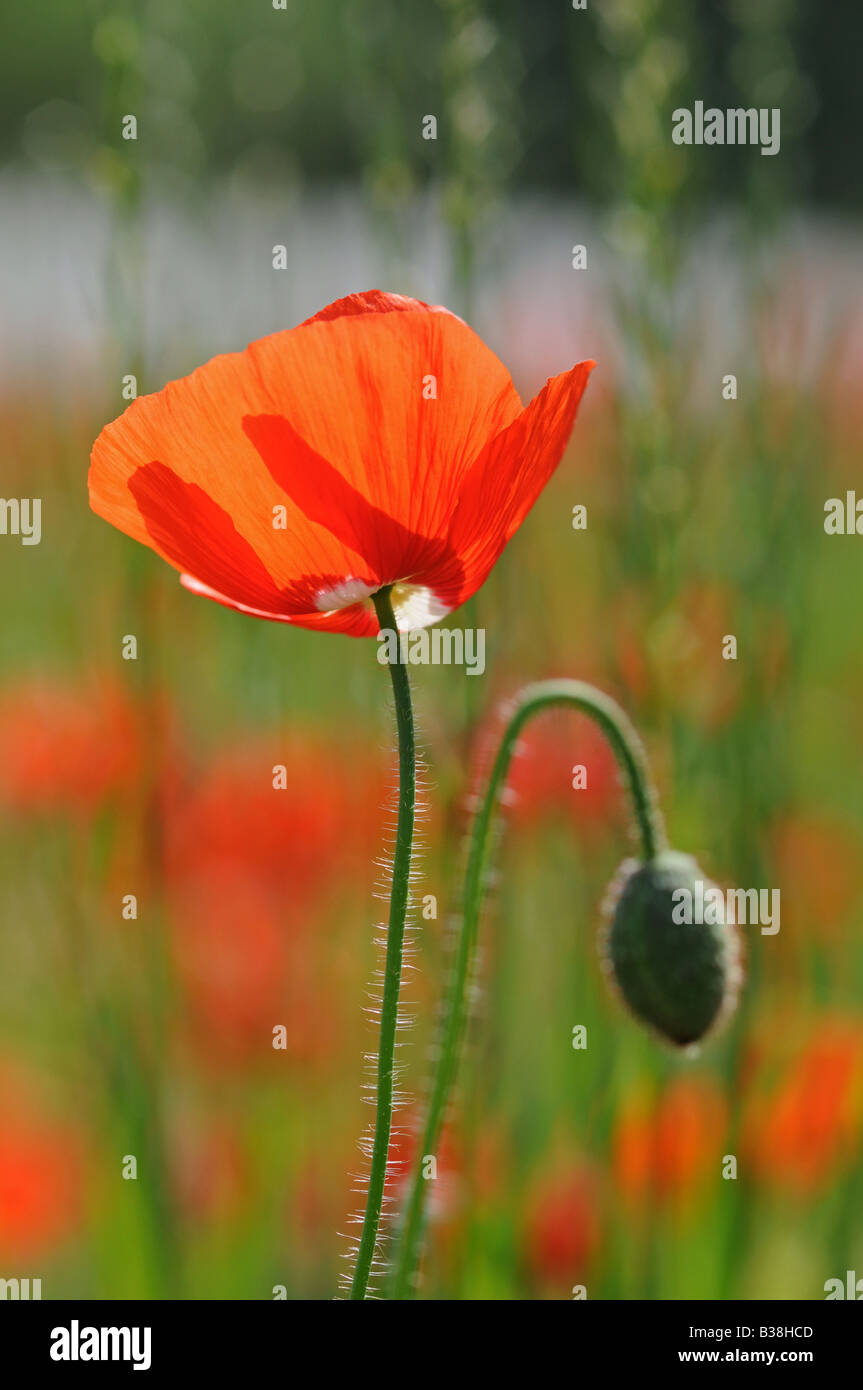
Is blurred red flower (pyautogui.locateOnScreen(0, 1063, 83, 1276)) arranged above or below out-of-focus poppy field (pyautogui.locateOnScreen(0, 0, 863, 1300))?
below

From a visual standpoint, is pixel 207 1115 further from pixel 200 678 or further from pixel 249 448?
pixel 249 448

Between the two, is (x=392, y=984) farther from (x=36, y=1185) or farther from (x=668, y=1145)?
(x=36, y=1185)

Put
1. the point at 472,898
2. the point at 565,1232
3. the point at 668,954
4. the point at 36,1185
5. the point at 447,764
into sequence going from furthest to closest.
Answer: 1. the point at 36,1185
2. the point at 565,1232
3. the point at 447,764
4. the point at 668,954
5. the point at 472,898

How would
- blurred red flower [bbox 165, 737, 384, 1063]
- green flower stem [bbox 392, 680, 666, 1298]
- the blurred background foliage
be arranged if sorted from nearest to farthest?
green flower stem [bbox 392, 680, 666, 1298]
the blurred background foliage
blurred red flower [bbox 165, 737, 384, 1063]

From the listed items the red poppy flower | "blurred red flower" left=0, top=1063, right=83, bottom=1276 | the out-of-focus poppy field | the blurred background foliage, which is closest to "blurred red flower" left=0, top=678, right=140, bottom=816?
the out-of-focus poppy field

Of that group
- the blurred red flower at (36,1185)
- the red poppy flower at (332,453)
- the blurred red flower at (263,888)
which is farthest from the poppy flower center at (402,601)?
the blurred red flower at (36,1185)

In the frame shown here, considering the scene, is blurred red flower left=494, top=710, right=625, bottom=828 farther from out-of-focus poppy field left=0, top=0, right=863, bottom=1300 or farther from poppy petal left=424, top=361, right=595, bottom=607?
poppy petal left=424, top=361, right=595, bottom=607

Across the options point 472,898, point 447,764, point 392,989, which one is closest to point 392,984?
point 392,989
